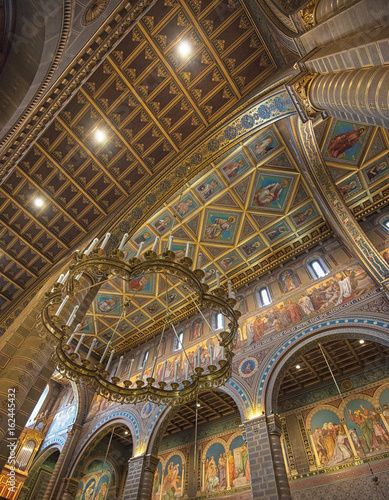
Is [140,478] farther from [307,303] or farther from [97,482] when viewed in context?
[307,303]

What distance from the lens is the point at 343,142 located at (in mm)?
9508

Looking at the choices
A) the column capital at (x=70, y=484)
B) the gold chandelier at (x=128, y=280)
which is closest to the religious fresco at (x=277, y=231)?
the gold chandelier at (x=128, y=280)

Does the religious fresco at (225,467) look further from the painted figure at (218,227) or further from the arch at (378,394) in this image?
the painted figure at (218,227)

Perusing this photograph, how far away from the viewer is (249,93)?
327 inches

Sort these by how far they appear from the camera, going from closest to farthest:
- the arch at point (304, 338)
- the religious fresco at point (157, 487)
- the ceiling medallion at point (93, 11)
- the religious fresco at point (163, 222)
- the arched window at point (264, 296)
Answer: the ceiling medallion at point (93, 11)
the arch at point (304, 338)
the religious fresco at point (163, 222)
the arched window at point (264, 296)
the religious fresco at point (157, 487)

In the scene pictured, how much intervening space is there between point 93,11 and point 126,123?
2780 millimetres

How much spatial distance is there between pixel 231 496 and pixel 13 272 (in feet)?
39.2

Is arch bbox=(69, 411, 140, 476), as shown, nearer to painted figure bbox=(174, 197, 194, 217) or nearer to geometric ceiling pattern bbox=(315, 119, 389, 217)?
painted figure bbox=(174, 197, 194, 217)

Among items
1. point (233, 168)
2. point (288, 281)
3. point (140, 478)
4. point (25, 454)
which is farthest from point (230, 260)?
point (25, 454)

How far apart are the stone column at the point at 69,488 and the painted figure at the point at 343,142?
16.2 meters

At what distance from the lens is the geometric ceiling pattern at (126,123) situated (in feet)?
24.5

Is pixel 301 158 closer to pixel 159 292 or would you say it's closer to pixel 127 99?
pixel 127 99

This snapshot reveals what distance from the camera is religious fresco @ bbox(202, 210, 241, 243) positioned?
1125 centimetres

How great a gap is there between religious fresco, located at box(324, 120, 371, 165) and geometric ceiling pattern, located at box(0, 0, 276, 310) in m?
3.19
